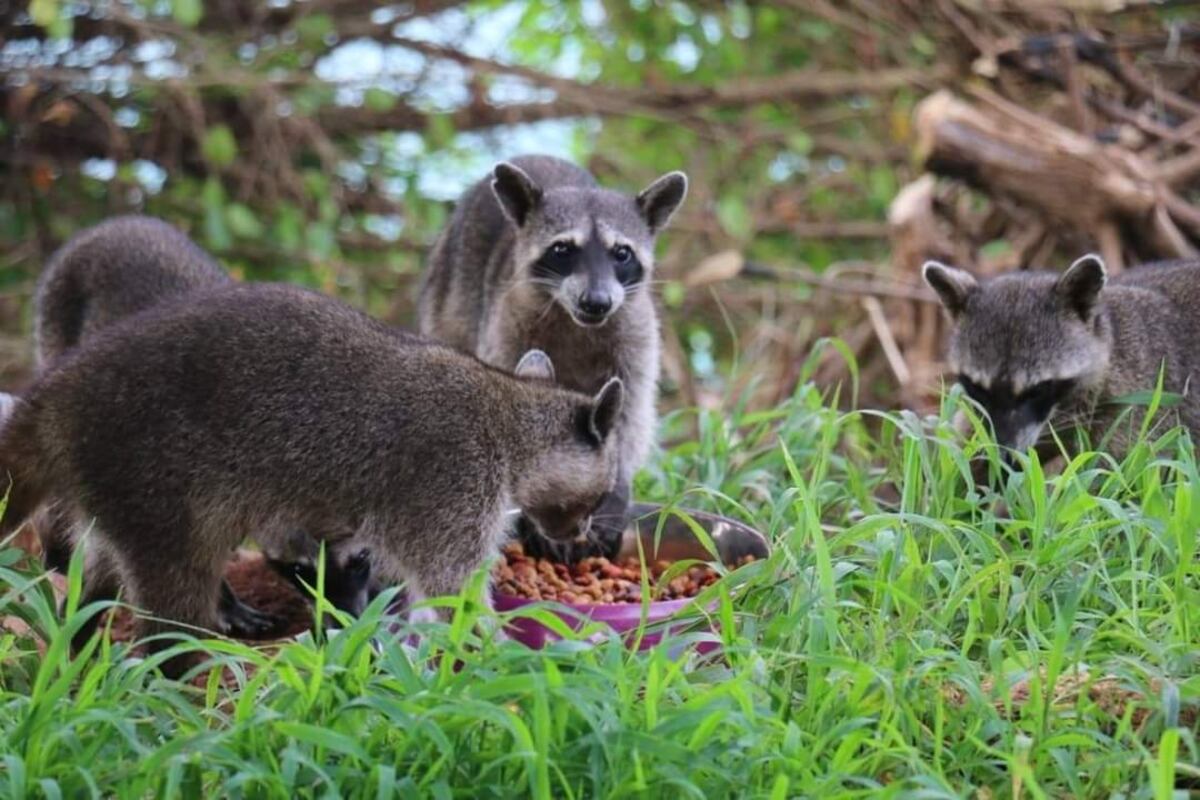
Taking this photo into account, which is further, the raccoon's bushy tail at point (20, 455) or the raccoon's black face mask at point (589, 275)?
the raccoon's black face mask at point (589, 275)

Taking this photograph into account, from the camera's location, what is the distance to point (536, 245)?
5.61 meters

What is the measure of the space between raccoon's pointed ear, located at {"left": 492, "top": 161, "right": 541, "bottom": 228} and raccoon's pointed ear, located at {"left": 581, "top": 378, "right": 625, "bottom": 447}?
50.6 inches

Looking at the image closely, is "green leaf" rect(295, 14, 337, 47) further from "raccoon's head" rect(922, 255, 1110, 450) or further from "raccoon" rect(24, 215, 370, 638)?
"raccoon's head" rect(922, 255, 1110, 450)

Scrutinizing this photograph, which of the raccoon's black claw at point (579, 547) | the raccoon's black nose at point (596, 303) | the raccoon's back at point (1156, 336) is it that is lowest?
the raccoon's black claw at point (579, 547)

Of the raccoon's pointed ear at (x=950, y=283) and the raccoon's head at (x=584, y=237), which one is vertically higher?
the raccoon's pointed ear at (x=950, y=283)

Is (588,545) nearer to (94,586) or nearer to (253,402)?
(253,402)

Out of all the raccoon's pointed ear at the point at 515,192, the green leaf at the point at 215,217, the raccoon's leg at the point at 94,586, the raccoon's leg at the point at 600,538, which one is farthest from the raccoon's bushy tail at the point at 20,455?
the green leaf at the point at 215,217

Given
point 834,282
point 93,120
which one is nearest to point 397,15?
point 93,120

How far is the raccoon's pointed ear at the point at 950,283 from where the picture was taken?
17.1ft

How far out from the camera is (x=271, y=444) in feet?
14.2

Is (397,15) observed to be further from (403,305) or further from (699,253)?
(699,253)

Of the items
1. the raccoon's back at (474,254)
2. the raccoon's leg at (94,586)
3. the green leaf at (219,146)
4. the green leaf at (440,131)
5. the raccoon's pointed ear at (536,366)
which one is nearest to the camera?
the raccoon's leg at (94,586)

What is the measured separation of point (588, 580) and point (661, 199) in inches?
63.2

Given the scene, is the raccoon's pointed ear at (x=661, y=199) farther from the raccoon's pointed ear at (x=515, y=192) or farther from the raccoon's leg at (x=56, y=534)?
the raccoon's leg at (x=56, y=534)
